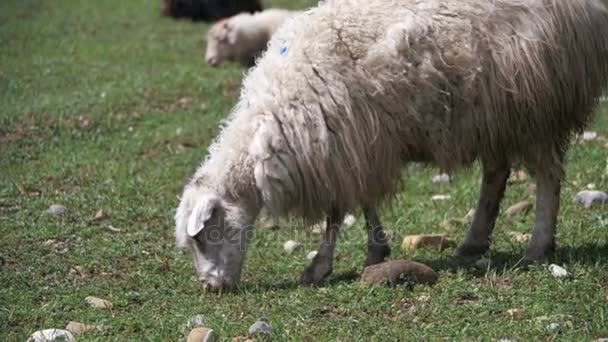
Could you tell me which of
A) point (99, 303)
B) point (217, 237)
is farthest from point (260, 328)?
point (217, 237)

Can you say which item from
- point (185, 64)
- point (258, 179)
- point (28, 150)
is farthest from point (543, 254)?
point (185, 64)

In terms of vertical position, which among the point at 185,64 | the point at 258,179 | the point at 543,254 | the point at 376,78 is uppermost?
the point at 376,78

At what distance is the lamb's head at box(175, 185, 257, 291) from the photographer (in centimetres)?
591

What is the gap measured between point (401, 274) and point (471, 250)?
38.5 inches

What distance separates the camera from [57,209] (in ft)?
24.3

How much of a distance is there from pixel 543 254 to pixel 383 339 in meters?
1.59

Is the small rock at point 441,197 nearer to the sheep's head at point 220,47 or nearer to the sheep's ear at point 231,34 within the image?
the sheep's head at point 220,47

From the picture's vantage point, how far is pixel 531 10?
19.1 ft

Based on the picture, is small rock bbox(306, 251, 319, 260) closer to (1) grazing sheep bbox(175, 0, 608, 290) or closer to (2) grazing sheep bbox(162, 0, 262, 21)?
(1) grazing sheep bbox(175, 0, 608, 290)

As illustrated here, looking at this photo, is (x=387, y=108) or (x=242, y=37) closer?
(x=387, y=108)

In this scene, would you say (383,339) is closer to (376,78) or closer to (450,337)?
(450,337)

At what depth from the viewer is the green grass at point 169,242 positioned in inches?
197

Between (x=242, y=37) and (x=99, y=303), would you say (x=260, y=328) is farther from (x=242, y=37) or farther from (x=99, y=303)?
(x=242, y=37)

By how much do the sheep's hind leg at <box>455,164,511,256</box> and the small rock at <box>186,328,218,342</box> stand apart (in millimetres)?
2019
